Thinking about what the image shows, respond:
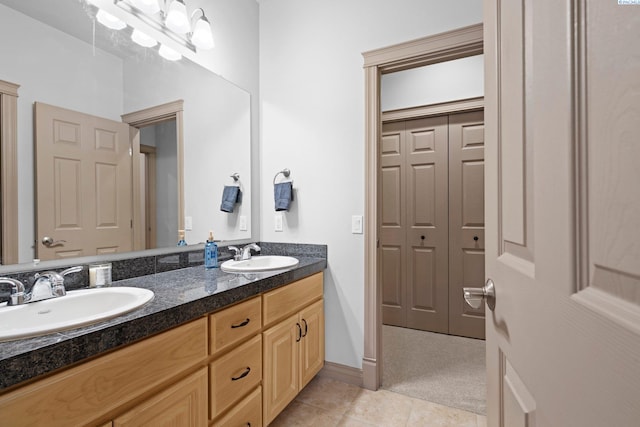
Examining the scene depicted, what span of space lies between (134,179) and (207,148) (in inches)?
21.7

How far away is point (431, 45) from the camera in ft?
5.93

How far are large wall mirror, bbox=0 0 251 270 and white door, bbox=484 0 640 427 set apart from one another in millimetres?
1582

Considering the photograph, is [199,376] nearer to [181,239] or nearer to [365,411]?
[181,239]

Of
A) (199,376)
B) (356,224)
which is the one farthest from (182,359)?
(356,224)

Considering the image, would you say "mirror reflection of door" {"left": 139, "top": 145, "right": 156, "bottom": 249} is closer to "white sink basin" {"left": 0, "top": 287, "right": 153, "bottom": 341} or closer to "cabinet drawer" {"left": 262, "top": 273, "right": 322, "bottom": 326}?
"white sink basin" {"left": 0, "top": 287, "right": 153, "bottom": 341}

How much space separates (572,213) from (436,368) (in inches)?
88.4

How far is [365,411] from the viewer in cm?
172

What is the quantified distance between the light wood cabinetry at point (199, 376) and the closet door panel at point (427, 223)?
1.44 m

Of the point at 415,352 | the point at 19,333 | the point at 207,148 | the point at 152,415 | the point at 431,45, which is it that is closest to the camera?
the point at 19,333

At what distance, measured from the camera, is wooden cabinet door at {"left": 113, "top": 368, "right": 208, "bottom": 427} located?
88 cm

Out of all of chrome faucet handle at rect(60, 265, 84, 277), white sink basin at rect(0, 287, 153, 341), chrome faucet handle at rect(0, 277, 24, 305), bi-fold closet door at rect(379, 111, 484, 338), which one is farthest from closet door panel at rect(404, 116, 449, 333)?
chrome faucet handle at rect(0, 277, 24, 305)

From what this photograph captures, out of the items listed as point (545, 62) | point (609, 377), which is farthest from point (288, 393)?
point (545, 62)

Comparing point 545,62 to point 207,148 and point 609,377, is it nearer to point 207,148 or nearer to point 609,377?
point 609,377

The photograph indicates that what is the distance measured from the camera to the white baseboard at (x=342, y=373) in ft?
6.54
